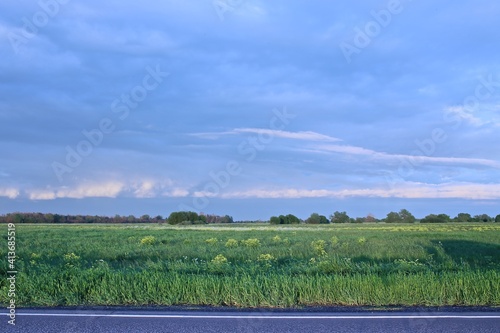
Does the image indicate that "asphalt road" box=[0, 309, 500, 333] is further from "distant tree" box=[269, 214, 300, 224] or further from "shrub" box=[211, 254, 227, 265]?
"distant tree" box=[269, 214, 300, 224]

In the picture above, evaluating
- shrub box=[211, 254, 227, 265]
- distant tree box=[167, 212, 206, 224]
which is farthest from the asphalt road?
distant tree box=[167, 212, 206, 224]

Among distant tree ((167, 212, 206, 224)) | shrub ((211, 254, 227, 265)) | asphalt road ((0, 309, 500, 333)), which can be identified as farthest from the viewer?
distant tree ((167, 212, 206, 224))

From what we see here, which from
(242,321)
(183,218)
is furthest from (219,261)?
(183,218)

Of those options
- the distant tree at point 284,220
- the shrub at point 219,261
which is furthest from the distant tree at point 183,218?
the shrub at point 219,261

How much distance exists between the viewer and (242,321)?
7.50 m

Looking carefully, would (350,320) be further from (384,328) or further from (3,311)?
(3,311)

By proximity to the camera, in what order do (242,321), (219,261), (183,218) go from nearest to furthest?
1. (242,321)
2. (219,261)
3. (183,218)

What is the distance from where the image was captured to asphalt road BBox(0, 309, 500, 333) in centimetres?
702

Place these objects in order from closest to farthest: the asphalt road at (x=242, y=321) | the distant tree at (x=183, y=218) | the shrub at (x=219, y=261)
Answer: the asphalt road at (x=242, y=321) < the shrub at (x=219, y=261) < the distant tree at (x=183, y=218)

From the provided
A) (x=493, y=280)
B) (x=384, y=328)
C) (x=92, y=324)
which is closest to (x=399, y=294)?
(x=493, y=280)

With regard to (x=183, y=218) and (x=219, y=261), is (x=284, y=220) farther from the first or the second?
(x=219, y=261)

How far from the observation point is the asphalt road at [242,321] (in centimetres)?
702

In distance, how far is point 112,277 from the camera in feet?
35.2

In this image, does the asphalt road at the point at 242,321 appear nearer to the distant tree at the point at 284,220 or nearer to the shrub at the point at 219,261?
the shrub at the point at 219,261
